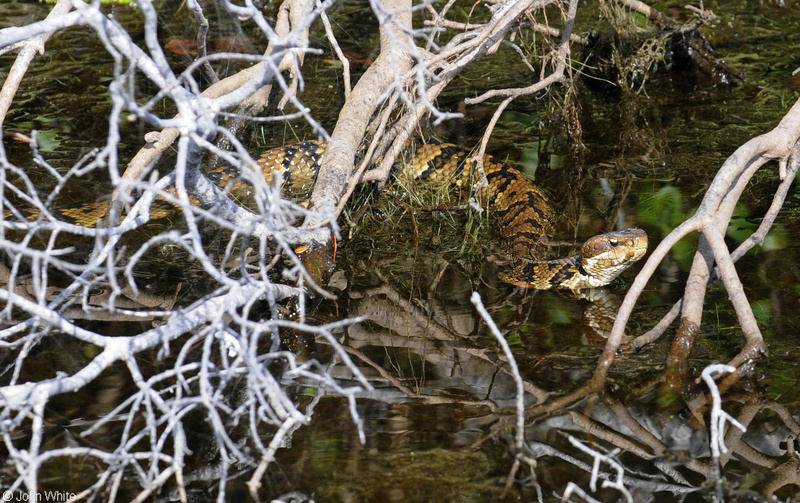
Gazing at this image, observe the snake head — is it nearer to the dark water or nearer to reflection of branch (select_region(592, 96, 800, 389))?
the dark water

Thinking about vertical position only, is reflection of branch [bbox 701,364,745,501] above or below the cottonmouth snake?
below

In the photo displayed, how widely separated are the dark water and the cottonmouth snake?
19cm

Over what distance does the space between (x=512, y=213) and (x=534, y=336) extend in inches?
81.6

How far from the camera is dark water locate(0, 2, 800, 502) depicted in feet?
11.3

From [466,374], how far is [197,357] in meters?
1.53

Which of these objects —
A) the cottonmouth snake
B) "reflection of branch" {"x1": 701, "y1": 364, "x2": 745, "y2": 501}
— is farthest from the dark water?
the cottonmouth snake

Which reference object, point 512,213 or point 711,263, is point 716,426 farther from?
point 512,213

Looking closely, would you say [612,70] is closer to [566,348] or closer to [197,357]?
[566,348]

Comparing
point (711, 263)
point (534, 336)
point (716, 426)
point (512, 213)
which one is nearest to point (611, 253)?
point (711, 263)

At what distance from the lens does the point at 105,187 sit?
7.04m

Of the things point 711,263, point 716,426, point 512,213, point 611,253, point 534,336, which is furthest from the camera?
point 512,213

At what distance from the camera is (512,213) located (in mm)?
6496

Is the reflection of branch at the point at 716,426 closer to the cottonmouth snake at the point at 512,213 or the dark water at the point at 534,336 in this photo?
the dark water at the point at 534,336

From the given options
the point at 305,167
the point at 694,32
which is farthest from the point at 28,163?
the point at 694,32
